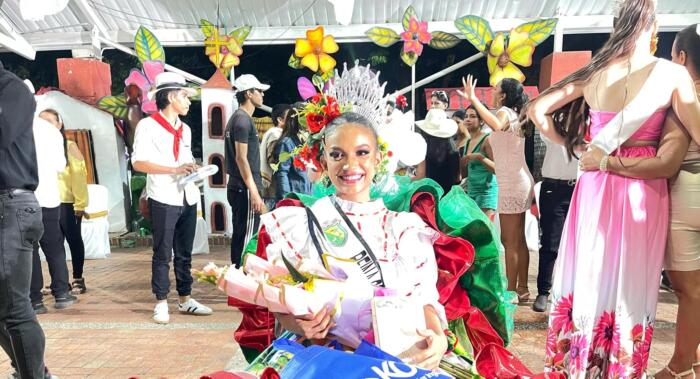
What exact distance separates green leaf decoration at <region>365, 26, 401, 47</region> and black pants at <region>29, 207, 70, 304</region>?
5032mm

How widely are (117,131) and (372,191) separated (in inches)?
245

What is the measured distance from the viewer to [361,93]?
189 centimetres

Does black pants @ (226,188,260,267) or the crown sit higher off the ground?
the crown

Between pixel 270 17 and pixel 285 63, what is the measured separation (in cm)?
147

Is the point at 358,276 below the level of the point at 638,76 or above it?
below

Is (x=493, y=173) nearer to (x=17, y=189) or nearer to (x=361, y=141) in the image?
(x=361, y=141)

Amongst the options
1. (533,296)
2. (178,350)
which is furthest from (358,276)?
(533,296)

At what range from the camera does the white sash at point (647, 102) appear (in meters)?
2.07

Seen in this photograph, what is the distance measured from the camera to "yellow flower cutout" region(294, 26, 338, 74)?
6812 mm

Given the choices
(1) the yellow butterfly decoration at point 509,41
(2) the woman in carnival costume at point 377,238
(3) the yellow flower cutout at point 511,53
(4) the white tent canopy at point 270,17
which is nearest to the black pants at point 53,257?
(2) the woman in carnival costume at point 377,238

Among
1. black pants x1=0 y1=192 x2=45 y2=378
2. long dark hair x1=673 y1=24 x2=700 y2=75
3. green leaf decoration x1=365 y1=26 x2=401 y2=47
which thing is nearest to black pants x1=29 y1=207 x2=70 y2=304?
black pants x1=0 y1=192 x2=45 y2=378

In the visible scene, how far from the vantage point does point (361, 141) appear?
1.76 meters

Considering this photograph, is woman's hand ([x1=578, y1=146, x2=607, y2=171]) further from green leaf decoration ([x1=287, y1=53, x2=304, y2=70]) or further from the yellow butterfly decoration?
green leaf decoration ([x1=287, y1=53, x2=304, y2=70])

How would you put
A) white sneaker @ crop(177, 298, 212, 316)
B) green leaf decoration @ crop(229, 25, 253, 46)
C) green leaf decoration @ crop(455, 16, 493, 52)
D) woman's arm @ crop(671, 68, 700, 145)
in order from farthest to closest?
green leaf decoration @ crop(229, 25, 253, 46)
green leaf decoration @ crop(455, 16, 493, 52)
white sneaker @ crop(177, 298, 212, 316)
woman's arm @ crop(671, 68, 700, 145)
